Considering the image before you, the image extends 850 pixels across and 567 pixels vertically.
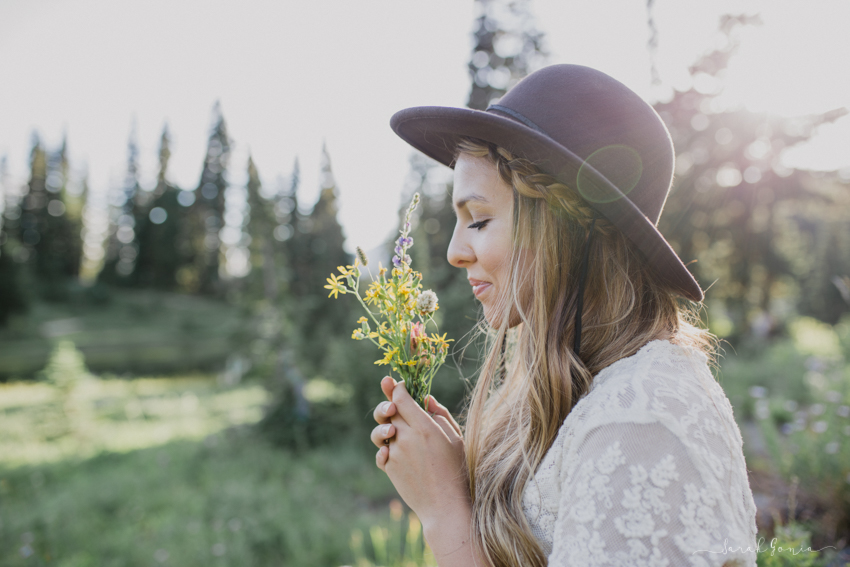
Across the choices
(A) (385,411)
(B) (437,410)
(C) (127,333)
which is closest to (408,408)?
(A) (385,411)

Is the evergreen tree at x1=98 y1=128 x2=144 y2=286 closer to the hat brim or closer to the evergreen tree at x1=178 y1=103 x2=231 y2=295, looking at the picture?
the evergreen tree at x1=178 y1=103 x2=231 y2=295

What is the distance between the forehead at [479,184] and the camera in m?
1.47

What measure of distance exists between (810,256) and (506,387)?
99.3 ft

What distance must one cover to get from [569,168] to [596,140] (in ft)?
0.48

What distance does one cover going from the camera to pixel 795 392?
810 centimetres

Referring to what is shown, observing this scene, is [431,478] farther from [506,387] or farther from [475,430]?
[506,387]

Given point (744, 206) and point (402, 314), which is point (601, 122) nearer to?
point (402, 314)

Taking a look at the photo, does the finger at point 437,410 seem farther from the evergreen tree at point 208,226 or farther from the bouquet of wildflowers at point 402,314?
the evergreen tree at point 208,226

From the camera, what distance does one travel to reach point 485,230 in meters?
1.49

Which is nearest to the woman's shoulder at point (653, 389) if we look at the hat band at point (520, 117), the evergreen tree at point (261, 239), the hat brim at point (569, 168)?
the hat brim at point (569, 168)

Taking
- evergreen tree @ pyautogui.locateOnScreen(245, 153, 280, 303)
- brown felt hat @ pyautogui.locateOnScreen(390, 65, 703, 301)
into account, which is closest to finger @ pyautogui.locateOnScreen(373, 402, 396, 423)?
brown felt hat @ pyautogui.locateOnScreen(390, 65, 703, 301)

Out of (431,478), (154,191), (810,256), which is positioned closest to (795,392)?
(431,478)

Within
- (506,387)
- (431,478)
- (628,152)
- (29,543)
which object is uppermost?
(628,152)

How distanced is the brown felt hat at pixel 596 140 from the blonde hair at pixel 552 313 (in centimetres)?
7
